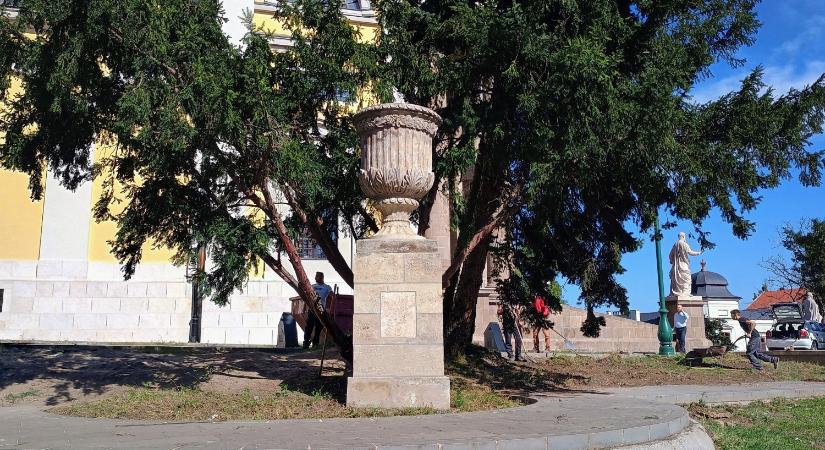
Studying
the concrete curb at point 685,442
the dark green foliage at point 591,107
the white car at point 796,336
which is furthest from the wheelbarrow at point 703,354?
the white car at point 796,336

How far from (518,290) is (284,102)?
5.80m

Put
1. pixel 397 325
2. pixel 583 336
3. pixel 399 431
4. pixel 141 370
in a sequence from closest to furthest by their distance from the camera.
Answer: pixel 399 431 → pixel 397 325 → pixel 141 370 → pixel 583 336

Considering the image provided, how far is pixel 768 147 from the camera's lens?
9586mm

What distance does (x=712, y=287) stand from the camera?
70438mm

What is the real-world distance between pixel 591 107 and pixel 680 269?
17.5 metres

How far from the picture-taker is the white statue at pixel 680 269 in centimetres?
2403

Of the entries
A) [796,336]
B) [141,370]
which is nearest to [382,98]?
[141,370]

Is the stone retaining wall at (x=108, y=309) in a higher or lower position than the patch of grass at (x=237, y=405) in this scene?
higher

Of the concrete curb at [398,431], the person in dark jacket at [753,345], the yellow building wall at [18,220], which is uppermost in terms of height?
the yellow building wall at [18,220]

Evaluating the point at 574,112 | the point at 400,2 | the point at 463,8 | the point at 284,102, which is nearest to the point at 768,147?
the point at 574,112

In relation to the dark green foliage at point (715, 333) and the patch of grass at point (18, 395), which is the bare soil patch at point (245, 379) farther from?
the dark green foliage at point (715, 333)

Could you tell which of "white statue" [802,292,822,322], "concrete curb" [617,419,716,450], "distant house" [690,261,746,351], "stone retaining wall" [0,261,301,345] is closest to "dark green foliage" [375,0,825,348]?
"concrete curb" [617,419,716,450]

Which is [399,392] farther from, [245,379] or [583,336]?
[583,336]

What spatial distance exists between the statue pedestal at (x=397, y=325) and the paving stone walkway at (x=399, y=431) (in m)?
0.80
